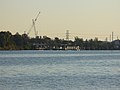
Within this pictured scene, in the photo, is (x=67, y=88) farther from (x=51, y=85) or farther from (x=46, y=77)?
(x=46, y=77)

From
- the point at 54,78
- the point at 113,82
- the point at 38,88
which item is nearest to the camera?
the point at 38,88

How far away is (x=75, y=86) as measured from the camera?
51.9 meters

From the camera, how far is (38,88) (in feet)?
162

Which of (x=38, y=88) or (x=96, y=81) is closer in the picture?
(x=38, y=88)

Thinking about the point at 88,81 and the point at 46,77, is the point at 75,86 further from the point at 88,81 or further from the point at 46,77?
the point at 46,77

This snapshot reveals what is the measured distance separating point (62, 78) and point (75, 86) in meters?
8.93

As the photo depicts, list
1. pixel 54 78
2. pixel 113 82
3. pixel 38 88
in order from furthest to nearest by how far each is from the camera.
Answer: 1. pixel 54 78
2. pixel 113 82
3. pixel 38 88

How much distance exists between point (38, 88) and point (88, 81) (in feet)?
30.1

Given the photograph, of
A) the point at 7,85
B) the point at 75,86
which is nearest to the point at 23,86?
the point at 7,85

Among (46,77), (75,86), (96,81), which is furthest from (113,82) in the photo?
(46,77)

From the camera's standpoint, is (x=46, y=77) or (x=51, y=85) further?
(x=46, y=77)

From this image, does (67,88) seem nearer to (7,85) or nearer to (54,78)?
(7,85)

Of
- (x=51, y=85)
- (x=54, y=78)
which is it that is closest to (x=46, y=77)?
(x=54, y=78)

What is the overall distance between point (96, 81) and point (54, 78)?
228 inches
